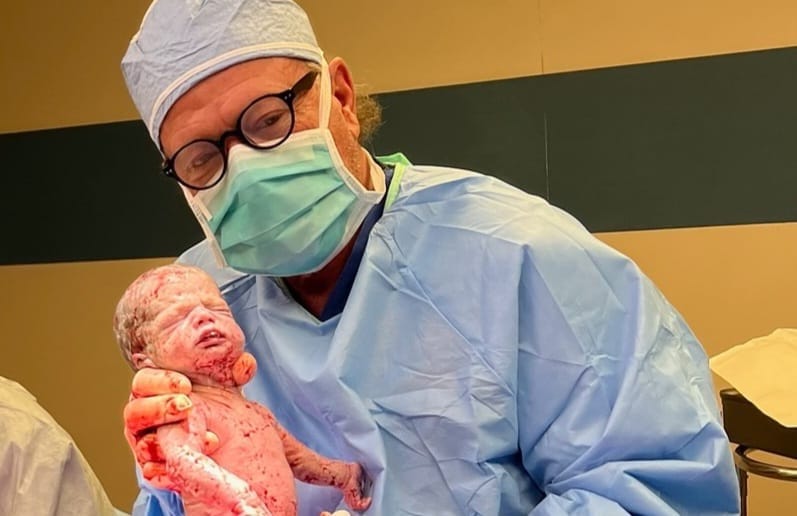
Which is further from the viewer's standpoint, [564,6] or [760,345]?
[564,6]

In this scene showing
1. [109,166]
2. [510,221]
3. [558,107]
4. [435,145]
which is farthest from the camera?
[109,166]

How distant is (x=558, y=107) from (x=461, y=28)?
361mm

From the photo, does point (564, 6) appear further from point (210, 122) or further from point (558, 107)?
point (210, 122)

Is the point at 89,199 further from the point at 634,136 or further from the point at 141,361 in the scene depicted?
the point at 141,361

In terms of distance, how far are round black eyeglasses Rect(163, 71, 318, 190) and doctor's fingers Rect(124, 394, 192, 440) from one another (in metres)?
0.31

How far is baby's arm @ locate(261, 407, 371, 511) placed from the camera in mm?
1079

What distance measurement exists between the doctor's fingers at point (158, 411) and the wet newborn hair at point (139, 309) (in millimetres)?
76

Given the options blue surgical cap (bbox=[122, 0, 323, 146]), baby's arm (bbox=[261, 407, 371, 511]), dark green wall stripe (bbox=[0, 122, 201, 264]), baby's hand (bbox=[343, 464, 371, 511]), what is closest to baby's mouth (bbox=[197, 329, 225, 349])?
baby's arm (bbox=[261, 407, 371, 511])

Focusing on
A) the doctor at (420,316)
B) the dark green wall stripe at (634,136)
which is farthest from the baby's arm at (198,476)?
the dark green wall stripe at (634,136)

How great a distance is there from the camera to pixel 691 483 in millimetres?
1070

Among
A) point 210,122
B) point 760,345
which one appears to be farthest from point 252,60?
point 760,345

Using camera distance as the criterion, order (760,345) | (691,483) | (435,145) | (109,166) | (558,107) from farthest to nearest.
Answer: (109,166) < (435,145) < (558,107) < (760,345) < (691,483)

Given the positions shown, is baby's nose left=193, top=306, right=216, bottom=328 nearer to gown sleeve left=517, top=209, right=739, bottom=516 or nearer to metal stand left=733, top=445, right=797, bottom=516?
gown sleeve left=517, top=209, right=739, bottom=516

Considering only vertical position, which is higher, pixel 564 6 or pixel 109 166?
pixel 564 6
